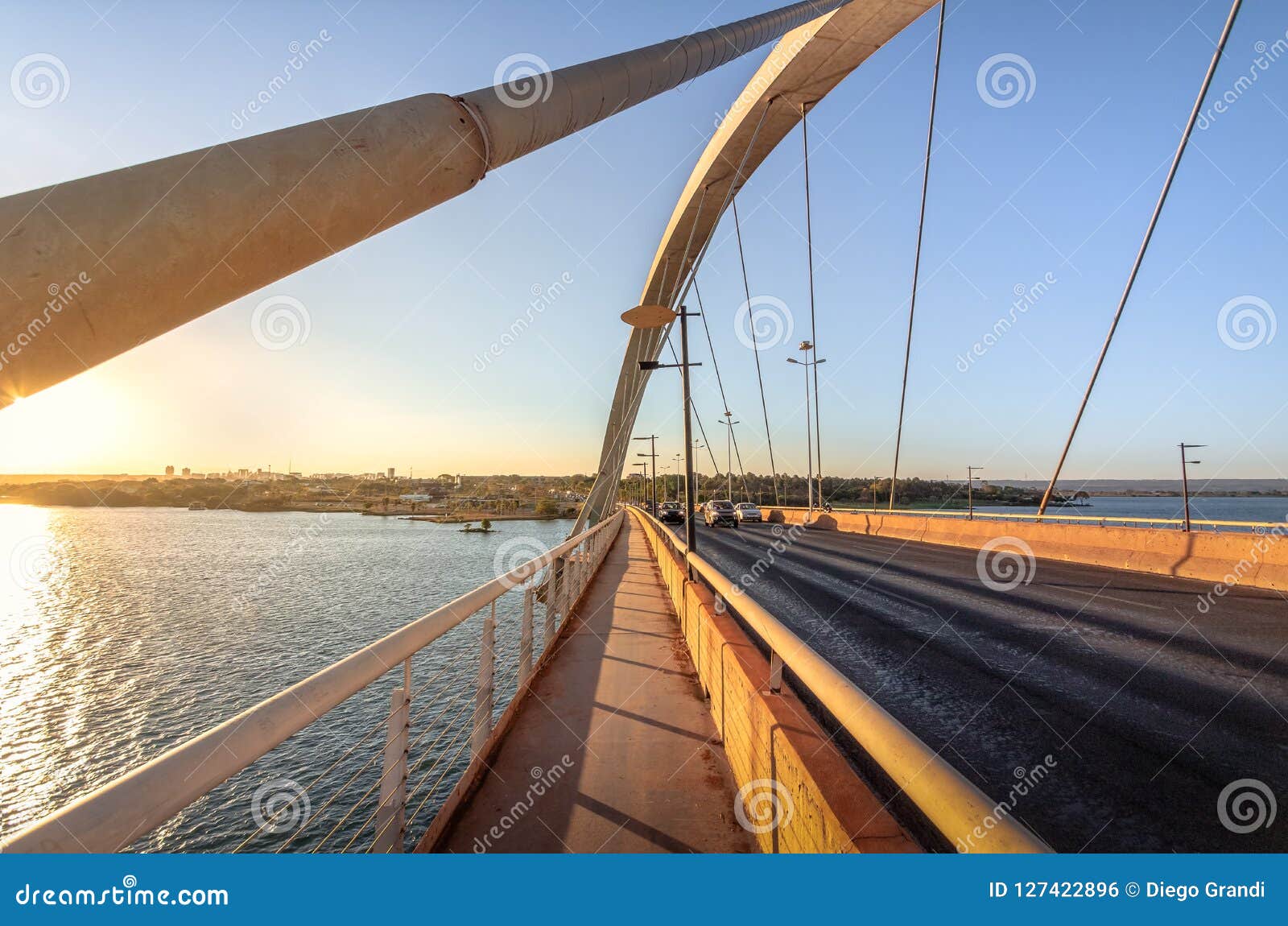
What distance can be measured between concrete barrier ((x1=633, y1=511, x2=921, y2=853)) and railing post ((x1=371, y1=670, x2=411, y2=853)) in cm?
160

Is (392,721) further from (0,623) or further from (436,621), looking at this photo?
(0,623)

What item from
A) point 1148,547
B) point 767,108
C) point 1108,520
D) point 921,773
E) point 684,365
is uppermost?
point 767,108

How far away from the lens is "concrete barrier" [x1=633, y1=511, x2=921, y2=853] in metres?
1.79

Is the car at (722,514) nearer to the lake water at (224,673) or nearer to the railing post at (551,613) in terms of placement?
the lake water at (224,673)

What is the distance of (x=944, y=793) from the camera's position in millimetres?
1144

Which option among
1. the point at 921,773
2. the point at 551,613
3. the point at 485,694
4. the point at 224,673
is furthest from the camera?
the point at 224,673

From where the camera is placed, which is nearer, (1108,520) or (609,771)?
(609,771)

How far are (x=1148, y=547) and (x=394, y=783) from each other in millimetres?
15102

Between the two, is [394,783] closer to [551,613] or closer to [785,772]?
[785,772]

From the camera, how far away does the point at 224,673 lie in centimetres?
1386

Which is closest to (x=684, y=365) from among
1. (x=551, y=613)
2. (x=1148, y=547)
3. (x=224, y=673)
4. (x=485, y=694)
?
(x=551, y=613)

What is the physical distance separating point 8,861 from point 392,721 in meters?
1.52

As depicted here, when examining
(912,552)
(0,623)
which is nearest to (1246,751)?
(912,552)

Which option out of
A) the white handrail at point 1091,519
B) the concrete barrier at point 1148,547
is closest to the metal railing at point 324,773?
the white handrail at point 1091,519
